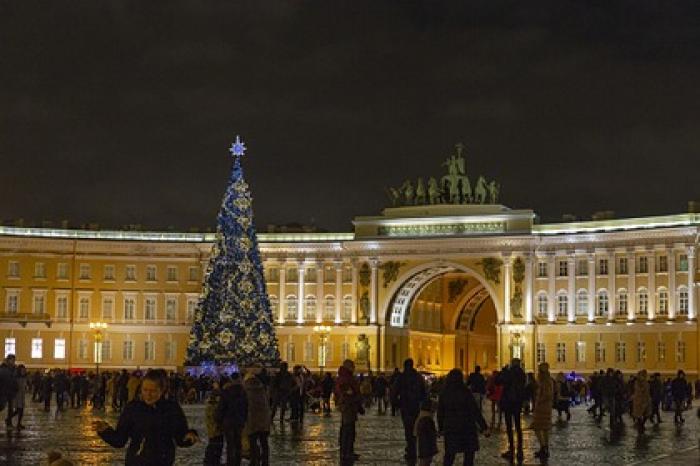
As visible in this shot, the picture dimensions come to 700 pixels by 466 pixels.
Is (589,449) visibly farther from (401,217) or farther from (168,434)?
(401,217)

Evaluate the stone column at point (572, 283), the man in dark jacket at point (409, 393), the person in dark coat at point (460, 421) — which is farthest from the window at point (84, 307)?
the person in dark coat at point (460, 421)

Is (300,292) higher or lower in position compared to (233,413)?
higher

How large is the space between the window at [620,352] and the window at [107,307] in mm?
31987

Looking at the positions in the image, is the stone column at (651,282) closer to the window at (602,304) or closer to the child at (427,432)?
the window at (602,304)

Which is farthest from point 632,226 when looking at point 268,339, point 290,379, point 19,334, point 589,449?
point 589,449

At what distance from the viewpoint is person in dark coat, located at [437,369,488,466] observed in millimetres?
15930

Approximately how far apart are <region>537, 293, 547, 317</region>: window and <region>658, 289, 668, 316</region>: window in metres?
7.50

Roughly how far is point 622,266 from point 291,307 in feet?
71.0

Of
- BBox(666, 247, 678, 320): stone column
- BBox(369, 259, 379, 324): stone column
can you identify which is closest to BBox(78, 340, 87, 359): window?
BBox(369, 259, 379, 324): stone column

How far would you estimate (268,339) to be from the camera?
55.2 m

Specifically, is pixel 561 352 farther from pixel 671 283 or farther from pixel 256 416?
pixel 256 416

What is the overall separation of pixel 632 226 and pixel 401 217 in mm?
15202

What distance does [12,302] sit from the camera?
83.6m

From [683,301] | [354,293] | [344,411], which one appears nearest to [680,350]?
[683,301]
